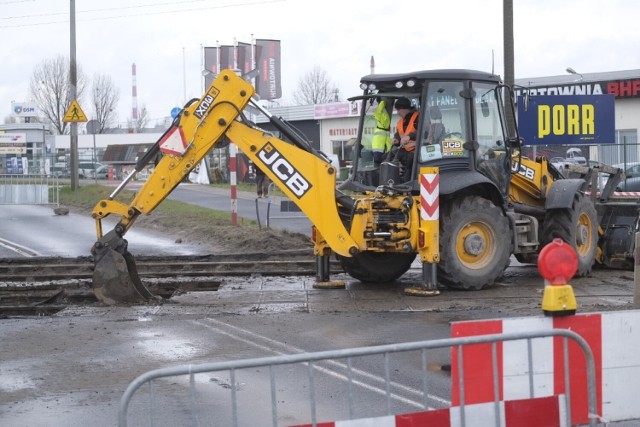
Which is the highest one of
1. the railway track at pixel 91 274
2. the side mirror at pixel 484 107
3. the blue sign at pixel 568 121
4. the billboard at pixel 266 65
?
the billboard at pixel 266 65

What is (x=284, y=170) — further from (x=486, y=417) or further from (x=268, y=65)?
(x=268, y=65)

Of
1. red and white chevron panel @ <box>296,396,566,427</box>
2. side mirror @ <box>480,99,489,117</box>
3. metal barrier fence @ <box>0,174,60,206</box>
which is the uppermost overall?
side mirror @ <box>480,99,489,117</box>

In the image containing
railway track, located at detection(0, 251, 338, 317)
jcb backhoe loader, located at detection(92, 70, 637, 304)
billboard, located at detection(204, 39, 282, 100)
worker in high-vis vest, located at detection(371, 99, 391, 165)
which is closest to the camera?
jcb backhoe loader, located at detection(92, 70, 637, 304)

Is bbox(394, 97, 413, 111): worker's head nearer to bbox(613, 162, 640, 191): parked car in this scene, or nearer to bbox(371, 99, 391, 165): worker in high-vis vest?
bbox(371, 99, 391, 165): worker in high-vis vest

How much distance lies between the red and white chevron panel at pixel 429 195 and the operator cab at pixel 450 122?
303 mm

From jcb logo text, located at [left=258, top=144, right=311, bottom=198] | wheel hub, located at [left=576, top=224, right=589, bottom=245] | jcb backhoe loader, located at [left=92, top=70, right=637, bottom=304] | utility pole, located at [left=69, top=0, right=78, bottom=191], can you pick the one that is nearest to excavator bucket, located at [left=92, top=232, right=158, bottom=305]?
jcb backhoe loader, located at [left=92, top=70, right=637, bottom=304]

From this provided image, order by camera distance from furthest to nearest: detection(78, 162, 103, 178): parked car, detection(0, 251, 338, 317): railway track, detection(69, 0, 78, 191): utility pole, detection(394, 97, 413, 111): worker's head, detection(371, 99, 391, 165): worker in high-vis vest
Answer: detection(78, 162, 103, 178): parked car
detection(69, 0, 78, 191): utility pole
detection(371, 99, 391, 165): worker in high-vis vest
detection(394, 97, 413, 111): worker's head
detection(0, 251, 338, 317): railway track

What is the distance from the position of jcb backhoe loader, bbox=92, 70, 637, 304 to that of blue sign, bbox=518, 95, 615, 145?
10.7m

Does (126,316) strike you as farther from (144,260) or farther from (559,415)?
(559,415)

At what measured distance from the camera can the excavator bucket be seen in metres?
12.2

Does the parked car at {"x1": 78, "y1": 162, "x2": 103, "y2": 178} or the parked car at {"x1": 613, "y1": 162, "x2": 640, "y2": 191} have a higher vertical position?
the parked car at {"x1": 78, "y1": 162, "x2": 103, "y2": 178}

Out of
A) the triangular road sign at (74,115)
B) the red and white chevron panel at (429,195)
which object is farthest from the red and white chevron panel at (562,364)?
the triangular road sign at (74,115)

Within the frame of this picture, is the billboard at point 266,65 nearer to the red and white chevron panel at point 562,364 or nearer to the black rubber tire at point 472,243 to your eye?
the black rubber tire at point 472,243

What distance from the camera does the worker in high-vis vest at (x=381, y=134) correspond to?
13289 mm
